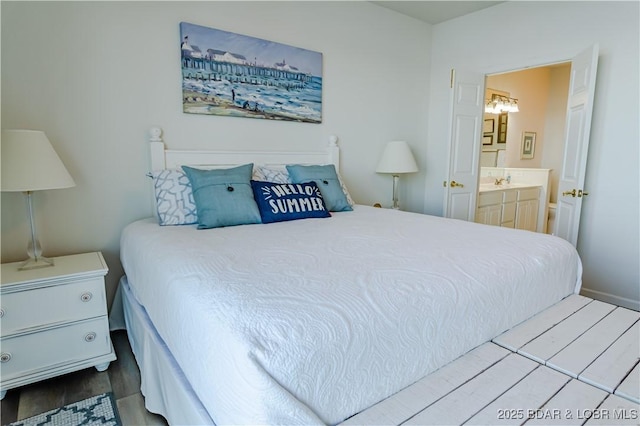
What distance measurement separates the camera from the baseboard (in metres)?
2.85

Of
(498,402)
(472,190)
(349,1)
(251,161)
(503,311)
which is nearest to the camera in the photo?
(498,402)

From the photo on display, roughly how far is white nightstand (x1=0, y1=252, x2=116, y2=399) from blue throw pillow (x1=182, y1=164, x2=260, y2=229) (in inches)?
24.0

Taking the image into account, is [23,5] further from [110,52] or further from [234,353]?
[234,353]

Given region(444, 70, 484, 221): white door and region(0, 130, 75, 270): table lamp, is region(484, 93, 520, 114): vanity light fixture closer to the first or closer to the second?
region(444, 70, 484, 221): white door

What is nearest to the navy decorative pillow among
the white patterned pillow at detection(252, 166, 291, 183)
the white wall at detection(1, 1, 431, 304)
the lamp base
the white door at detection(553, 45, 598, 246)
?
the white patterned pillow at detection(252, 166, 291, 183)

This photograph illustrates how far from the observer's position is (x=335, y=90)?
3.37 metres

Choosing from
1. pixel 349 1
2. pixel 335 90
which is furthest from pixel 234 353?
pixel 349 1

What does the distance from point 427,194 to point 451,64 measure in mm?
1425

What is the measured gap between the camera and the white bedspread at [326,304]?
2.91 feet

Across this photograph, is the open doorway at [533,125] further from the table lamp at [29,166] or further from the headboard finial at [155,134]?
the table lamp at [29,166]

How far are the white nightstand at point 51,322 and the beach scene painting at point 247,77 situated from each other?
1.36 m

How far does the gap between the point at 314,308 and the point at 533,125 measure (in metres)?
5.69

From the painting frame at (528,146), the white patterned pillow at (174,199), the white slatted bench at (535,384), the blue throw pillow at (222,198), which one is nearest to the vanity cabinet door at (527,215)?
the painting frame at (528,146)

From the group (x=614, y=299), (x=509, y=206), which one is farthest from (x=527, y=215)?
(x=614, y=299)
